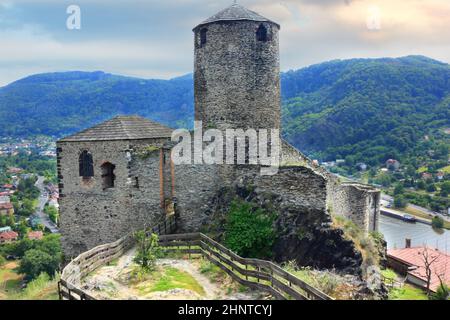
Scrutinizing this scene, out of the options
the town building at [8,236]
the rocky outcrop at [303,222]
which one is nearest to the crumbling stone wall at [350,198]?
the rocky outcrop at [303,222]

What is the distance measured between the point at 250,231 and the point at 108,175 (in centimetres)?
716

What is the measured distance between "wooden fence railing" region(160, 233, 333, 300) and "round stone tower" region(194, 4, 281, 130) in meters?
4.87

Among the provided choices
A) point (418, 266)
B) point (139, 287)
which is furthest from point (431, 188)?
point (139, 287)

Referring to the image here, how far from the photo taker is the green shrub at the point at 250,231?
48.9 feet

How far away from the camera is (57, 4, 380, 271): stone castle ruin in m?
15.9

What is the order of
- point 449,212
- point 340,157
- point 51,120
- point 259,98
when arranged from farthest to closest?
point 51,120 → point 340,157 → point 449,212 → point 259,98

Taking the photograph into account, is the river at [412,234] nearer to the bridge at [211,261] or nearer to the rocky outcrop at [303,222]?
the rocky outcrop at [303,222]

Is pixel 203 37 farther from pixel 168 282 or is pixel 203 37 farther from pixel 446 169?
pixel 446 169

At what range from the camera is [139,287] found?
1214 cm

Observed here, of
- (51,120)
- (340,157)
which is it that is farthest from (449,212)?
(51,120)

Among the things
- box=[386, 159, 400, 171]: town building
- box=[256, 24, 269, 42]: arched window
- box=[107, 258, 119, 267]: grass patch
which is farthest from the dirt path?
box=[386, 159, 400, 171]: town building

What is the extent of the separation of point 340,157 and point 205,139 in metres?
91.2

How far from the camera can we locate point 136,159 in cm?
1747

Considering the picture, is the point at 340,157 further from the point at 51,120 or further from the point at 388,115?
the point at 51,120
